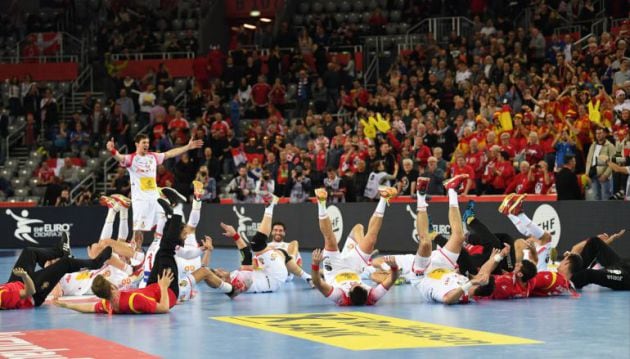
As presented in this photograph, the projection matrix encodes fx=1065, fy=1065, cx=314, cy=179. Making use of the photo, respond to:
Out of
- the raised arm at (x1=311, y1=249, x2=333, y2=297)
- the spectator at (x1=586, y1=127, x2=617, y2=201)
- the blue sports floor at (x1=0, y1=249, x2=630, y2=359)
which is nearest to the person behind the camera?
the blue sports floor at (x1=0, y1=249, x2=630, y2=359)

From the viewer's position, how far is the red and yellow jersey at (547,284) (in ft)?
55.2

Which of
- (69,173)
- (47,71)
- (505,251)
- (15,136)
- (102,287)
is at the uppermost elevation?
(47,71)

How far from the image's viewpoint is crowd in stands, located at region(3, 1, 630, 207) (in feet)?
82.0

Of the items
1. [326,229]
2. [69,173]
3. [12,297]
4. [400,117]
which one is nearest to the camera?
[12,297]

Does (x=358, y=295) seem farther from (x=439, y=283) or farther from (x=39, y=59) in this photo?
(x=39, y=59)

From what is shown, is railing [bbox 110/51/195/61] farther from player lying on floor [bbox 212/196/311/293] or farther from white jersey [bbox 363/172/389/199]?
player lying on floor [bbox 212/196/311/293]

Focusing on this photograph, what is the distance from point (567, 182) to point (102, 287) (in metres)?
12.1

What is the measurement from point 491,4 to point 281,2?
10459mm

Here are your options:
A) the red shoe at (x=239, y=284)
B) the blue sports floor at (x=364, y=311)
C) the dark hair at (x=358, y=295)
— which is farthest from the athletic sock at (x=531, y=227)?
the red shoe at (x=239, y=284)

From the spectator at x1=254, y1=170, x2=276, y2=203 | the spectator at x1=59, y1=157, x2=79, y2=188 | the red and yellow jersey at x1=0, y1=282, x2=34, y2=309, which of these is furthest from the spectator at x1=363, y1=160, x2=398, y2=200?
the red and yellow jersey at x1=0, y1=282, x2=34, y2=309

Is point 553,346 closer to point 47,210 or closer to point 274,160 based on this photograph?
A: point 274,160

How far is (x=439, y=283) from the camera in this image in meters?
16.0

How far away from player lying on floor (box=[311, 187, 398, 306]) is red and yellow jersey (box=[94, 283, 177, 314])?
7.46ft

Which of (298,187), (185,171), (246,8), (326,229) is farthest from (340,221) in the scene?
(246,8)
